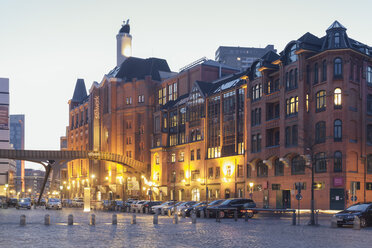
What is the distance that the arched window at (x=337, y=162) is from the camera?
182 ft

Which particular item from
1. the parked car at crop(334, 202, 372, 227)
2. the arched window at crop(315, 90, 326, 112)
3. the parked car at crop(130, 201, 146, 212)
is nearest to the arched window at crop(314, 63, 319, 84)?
the arched window at crop(315, 90, 326, 112)

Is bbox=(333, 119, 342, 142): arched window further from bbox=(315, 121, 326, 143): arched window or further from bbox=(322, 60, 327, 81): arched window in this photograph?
bbox=(322, 60, 327, 81): arched window

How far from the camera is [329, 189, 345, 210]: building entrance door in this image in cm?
5412

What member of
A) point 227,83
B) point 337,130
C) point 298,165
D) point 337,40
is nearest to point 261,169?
point 298,165

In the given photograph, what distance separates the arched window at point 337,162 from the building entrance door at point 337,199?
87.8 inches

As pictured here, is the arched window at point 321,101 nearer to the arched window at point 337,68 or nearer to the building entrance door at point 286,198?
the arched window at point 337,68

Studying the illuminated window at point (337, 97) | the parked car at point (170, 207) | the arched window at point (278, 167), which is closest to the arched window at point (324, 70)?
the illuminated window at point (337, 97)

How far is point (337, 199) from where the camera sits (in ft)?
179

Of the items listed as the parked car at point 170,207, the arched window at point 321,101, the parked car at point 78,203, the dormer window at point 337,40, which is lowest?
the parked car at point 78,203

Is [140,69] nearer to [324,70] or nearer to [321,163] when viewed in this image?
[324,70]

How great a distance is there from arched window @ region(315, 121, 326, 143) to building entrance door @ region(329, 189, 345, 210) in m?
5.67

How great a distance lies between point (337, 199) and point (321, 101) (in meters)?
10.7

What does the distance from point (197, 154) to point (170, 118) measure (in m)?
12.2

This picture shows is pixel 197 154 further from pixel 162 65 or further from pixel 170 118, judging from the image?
pixel 162 65
